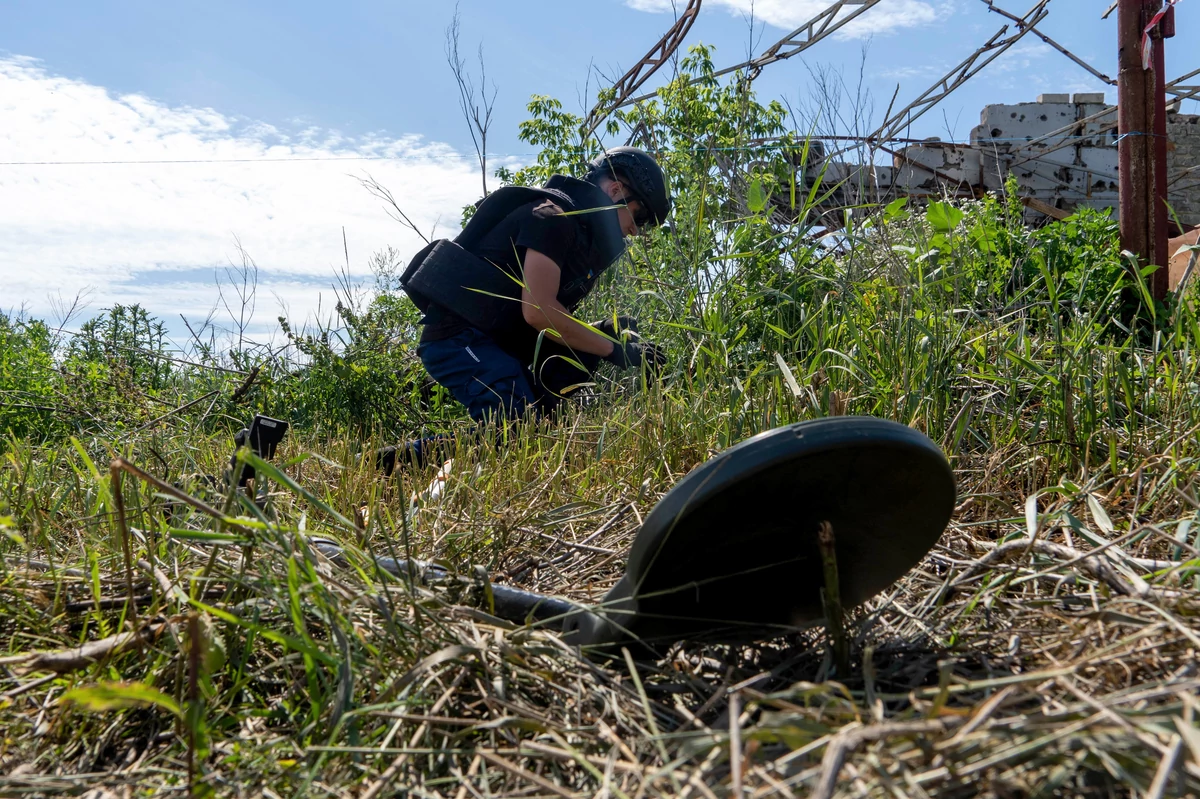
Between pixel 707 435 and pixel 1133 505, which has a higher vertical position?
pixel 707 435

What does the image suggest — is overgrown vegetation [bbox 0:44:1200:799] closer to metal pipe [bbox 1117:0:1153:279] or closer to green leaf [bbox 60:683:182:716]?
green leaf [bbox 60:683:182:716]

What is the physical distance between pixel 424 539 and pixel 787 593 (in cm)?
92

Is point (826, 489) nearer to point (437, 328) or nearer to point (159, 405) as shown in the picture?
point (437, 328)

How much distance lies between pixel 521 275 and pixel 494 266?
14cm

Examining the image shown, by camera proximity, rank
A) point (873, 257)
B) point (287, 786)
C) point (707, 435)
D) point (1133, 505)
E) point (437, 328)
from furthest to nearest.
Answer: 1. point (437, 328)
2. point (873, 257)
3. point (707, 435)
4. point (1133, 505)
5. point (287, 786)

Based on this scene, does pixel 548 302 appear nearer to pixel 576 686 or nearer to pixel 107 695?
pixel 576 686

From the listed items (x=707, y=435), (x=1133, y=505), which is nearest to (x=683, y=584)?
(x=707, y=435)

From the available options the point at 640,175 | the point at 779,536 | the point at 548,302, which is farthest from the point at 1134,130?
the point at 779,536

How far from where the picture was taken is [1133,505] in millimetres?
1759

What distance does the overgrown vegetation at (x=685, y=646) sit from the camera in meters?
0.82

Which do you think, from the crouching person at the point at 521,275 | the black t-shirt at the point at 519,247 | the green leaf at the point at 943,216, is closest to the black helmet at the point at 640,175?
the crouching person at the point at 521,275

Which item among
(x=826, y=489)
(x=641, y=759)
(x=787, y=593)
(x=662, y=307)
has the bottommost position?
(x=641, y=759)

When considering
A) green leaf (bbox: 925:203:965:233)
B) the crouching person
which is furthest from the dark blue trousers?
green leaf (bbox: 925:203:965:233)

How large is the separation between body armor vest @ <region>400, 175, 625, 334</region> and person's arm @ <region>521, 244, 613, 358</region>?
0.98 feet
